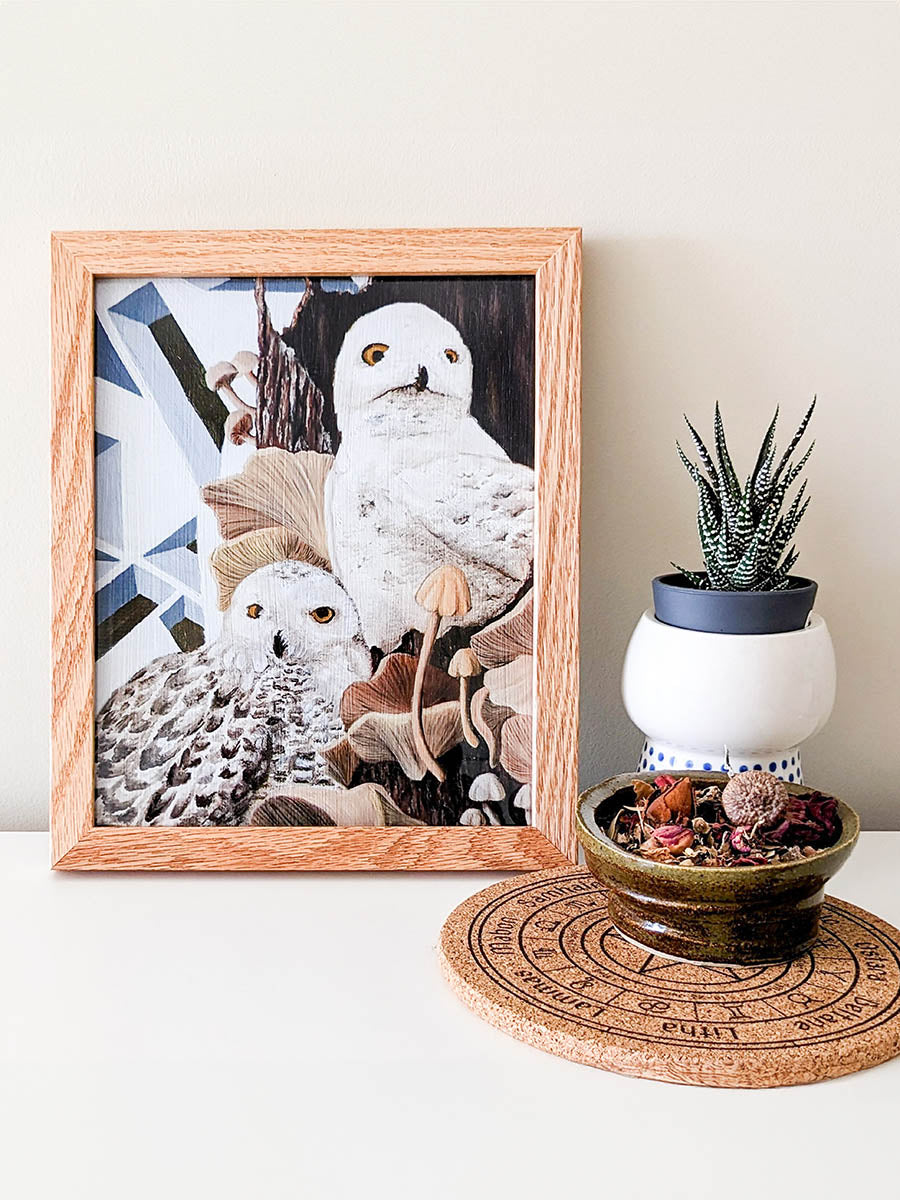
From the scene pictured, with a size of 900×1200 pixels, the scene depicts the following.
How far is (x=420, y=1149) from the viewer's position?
1.72 ft

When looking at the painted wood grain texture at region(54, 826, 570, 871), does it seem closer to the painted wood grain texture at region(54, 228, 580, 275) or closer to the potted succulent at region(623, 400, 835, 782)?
the potted succulent at region(623, 400, 835, 782)

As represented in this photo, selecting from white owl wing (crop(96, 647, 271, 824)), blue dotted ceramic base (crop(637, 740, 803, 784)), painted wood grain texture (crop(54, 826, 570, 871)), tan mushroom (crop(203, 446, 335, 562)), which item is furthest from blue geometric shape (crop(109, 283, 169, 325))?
blue dotted ceramic base (crop(637, 740, 803, 784))

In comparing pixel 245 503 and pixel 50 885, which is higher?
pixel 245 503

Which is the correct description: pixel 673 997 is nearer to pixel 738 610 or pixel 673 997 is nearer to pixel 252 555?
pixel 738 610

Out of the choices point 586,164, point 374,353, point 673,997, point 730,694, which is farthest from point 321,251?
point 673,997

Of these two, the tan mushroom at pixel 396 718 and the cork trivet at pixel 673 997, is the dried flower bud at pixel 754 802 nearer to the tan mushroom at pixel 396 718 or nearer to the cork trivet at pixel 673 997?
the cork trivet at pixel 673 997

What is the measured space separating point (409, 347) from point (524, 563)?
18cm

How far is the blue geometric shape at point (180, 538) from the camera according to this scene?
0.86 m

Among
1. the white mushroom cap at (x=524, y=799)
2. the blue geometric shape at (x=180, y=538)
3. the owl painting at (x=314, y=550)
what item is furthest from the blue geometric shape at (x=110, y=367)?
the white mushroom cap at (x=524, y=799)

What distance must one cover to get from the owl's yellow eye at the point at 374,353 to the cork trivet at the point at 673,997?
0.39 meters

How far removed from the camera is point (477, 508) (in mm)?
848

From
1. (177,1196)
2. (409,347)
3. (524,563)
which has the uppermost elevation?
(409,347)

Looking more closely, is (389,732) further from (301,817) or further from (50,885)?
(50,885)

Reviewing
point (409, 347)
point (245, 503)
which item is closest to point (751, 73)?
point (409, 347)
